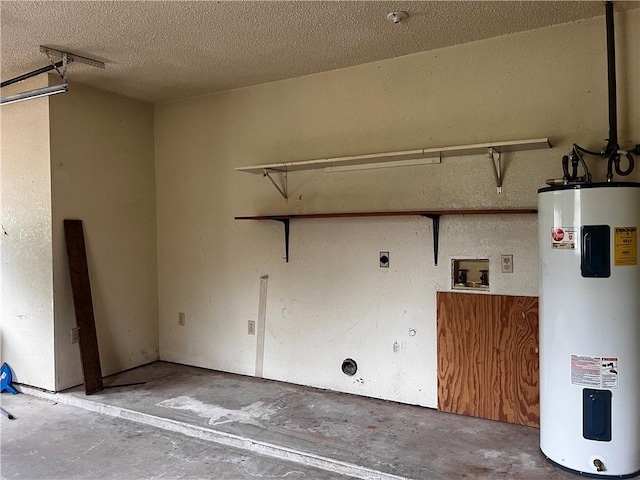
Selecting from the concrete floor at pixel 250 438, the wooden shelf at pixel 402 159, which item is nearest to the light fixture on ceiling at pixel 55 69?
the wooden shelf at pixel 402 159

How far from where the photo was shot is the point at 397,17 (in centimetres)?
272

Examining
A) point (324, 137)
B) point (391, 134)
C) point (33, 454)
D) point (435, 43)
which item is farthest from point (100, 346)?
point (435, 43)

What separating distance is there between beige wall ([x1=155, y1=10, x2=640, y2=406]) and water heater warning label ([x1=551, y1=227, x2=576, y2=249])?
512 millimetres

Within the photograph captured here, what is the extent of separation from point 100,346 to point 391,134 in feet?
10.0

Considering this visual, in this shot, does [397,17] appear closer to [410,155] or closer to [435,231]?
[410,155]

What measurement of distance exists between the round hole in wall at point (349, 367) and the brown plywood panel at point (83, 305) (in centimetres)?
200

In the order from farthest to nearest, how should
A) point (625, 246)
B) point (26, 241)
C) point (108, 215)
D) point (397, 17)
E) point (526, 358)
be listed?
point (108, 215)
point (26, 241)
point (526, 358)
point (397, 17)
point (625, 246)

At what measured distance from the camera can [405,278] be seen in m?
3.40

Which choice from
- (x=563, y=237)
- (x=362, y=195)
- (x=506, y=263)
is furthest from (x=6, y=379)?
(x=563, y=237)

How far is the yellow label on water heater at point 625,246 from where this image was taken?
2350mm

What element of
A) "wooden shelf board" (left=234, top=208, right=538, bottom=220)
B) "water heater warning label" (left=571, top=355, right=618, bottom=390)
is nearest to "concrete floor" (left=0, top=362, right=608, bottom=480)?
"water heater warning label" (left=571, top=355, right=618, bottom=390)

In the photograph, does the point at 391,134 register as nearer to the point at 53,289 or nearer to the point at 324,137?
the point at 324,137

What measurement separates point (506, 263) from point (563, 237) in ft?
2.10

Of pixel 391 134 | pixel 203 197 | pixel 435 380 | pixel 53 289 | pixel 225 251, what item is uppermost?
pixel 391 134
